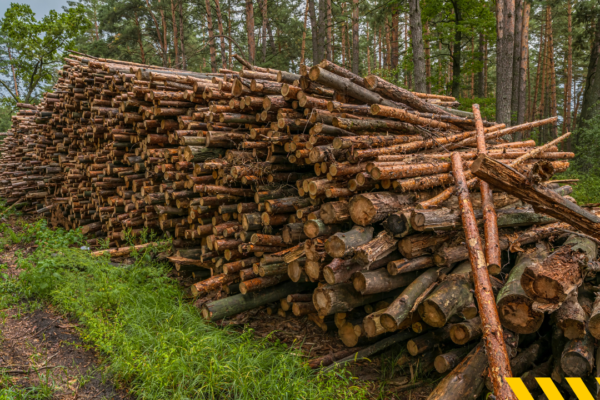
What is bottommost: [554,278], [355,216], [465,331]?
[465,331]

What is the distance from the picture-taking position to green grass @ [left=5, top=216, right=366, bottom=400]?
3240 mm

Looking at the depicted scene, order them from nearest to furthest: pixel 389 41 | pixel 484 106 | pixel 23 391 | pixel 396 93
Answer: pixel 23 391 < pixel 396 93 < pixel 484 106 < pixel 389 41

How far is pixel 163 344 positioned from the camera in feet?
11.7

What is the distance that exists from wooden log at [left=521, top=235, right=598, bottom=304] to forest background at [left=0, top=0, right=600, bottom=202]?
833cm

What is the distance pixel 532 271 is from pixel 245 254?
10.6 feet

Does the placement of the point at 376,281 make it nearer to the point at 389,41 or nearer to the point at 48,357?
the point at 48,357

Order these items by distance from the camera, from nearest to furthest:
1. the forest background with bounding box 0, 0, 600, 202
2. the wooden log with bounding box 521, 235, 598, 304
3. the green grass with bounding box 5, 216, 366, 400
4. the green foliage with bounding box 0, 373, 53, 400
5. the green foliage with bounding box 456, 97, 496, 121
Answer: the wooden log with bounding box 521, 235, 598, 304
the green foliage with bounding box 0, 373, 53, 400
the green grass with bounding box 5, 216, 366, 400
the forest background with bounding box 0, 0, 600, 202
the green foliage with bounding box 456, 97, 496, 121

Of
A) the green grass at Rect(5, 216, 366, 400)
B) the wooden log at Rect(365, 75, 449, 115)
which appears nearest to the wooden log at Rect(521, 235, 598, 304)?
the green grass at Rect(5, 216, 366, 400)

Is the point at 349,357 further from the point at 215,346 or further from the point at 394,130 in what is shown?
the point at 394,130

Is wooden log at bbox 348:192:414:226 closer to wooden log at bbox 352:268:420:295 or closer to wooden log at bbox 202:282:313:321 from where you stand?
wooden log at bbox 352:268:420:295

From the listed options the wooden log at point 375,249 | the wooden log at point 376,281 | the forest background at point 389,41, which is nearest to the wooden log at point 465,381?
the wooden log at point 376,281

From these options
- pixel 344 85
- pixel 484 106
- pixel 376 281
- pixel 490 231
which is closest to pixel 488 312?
pixel 490 231

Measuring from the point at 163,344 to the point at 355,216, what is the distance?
2.30 meters

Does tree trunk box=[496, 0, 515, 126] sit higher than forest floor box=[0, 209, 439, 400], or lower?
higher
